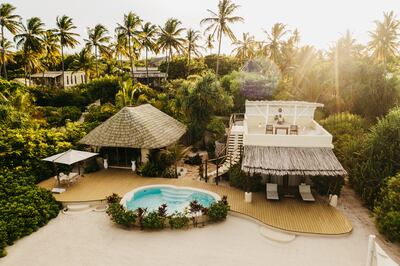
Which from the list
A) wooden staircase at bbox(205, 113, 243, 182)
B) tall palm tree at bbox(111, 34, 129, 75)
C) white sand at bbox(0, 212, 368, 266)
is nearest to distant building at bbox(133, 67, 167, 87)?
tall palm tree at bbox(111, 34, 129, 75)

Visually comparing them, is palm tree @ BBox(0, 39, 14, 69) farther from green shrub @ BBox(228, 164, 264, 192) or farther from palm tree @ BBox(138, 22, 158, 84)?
green shrub @ BBox(228, 164, 264, 192)

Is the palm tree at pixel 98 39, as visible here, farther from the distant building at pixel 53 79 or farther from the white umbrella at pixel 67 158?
the white umbrella at pixel 67 158

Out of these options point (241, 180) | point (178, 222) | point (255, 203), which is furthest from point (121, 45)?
point (178, 222)

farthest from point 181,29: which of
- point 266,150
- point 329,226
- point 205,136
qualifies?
point 329,226

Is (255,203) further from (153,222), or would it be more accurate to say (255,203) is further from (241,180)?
(153,222)

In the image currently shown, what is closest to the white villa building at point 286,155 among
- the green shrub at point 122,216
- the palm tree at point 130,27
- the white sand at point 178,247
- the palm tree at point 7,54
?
the white sand at point 178,247
